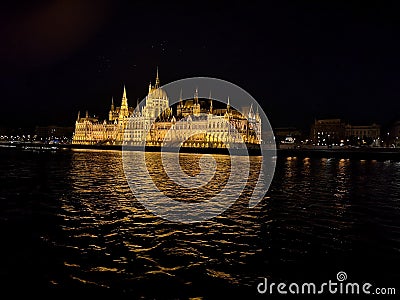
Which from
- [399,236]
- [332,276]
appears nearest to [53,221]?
[332,276]

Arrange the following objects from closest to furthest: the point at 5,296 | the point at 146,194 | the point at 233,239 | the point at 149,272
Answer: the point at 5,296 < the point at 149,272 < the point at 233,239 < the point at 146,194

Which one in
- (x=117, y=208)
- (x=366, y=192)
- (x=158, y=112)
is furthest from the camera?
(x=158, y=112)

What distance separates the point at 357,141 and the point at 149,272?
137989mm

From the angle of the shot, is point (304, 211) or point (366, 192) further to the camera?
point (366, 192)

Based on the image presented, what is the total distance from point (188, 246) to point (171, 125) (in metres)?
137

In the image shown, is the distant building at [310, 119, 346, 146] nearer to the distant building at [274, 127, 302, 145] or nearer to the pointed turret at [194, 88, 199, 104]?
the distant building at [274, 127, 302, 145]

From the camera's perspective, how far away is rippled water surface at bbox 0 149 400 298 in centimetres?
795

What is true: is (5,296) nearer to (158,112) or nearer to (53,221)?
(53,221)

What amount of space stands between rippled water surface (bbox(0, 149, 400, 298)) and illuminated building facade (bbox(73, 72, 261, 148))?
361ft

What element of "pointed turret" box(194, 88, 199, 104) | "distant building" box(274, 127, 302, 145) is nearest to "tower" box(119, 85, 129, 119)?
"pointed turret" box(194, 88, 199, 104)

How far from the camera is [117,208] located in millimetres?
15492

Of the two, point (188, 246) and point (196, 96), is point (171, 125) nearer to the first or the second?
point (196, 96)

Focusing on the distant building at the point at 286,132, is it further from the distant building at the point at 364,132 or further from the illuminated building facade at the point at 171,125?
the illuminated building facade at the point at 171,125

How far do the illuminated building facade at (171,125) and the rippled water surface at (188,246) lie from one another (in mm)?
110071
